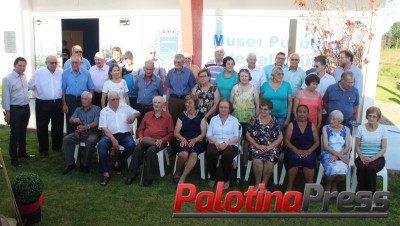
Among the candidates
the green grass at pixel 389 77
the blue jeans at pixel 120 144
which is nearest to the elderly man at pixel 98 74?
the blue jeans at pixel 120 144

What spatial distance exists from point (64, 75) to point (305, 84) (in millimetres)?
3366

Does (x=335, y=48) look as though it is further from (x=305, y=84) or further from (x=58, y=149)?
(x=58, y=149)

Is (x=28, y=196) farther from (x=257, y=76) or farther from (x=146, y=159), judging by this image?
(x=257, y=76)

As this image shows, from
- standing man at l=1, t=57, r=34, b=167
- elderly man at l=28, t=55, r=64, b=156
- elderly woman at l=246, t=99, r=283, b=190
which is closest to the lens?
elderly woman at l=246, t=99, r=283, b=190

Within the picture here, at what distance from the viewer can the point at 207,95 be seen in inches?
205

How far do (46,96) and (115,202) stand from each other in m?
2.23

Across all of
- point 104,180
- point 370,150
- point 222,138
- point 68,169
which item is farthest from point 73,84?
point 370,150

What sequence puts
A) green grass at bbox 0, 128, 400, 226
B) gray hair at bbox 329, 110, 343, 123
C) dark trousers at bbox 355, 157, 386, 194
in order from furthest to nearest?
1. gray hair at bbox 329, 110, 343, 123
2. dark trousers at bbox 355, 157, 386, 194
3. green grass at bbox 0, 128, 400, 226

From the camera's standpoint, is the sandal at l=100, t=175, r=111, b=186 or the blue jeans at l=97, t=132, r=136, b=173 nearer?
the sandal at l=100, t=175, r=111, b=186

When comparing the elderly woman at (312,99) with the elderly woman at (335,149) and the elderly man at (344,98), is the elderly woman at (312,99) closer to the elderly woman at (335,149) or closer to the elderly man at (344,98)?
the elderly man at (344,98)

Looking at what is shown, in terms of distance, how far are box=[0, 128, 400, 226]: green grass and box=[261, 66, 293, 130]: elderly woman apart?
86 cm

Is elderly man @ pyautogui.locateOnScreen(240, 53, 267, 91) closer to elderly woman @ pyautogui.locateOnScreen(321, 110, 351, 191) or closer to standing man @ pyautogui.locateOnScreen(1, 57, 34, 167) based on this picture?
elderly woman @ pyautogui.locateOnScreen(321, 110, 351, 191)

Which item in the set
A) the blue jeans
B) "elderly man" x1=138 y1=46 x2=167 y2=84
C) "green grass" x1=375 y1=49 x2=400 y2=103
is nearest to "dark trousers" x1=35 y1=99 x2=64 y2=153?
the blue jeans

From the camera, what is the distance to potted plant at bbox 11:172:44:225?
3469 millimetres
